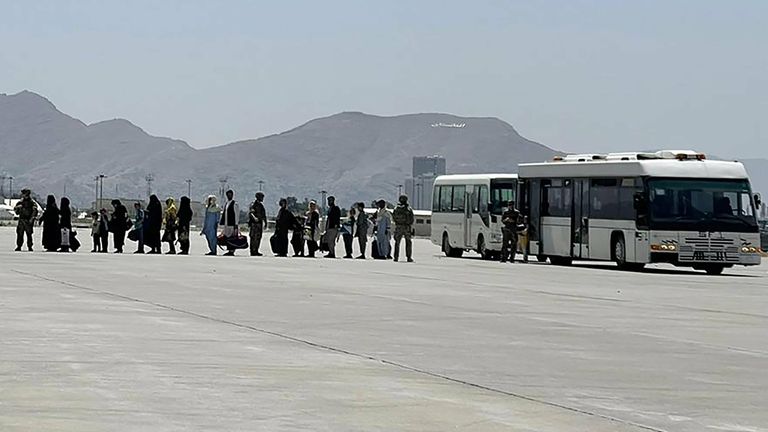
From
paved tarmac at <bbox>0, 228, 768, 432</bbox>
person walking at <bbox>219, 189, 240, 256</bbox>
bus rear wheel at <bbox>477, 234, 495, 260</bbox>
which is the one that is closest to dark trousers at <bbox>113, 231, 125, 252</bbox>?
person walking at <bbox>219, 189, 240, 256</bbox>

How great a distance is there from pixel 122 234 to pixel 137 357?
30780mm

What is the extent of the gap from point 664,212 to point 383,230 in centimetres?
910

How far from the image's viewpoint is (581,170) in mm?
40625

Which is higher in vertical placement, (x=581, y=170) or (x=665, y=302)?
(x=581, y=170)

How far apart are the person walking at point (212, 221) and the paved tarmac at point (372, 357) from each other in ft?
48.2

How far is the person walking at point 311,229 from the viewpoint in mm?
42844

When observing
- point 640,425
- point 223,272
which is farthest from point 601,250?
point 640,425

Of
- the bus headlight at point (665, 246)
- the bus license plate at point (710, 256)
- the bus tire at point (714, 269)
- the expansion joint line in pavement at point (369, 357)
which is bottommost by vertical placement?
the expansion joint line in pavement at point (369, 357)

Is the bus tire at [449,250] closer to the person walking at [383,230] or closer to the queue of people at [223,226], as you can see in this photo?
the queue of people at [223,226]

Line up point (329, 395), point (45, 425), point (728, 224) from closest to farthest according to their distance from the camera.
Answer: point (45, 425) → point (329, 395) → point (728, 224)

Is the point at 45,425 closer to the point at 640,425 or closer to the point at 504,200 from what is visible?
the point at 640,425

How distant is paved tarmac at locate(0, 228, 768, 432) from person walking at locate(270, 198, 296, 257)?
15465 millimetres

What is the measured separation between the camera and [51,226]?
42.1 metres

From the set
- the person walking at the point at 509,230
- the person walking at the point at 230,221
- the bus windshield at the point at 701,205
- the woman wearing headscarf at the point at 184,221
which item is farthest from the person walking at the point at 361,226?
the bus windshield at the point at 701,205
